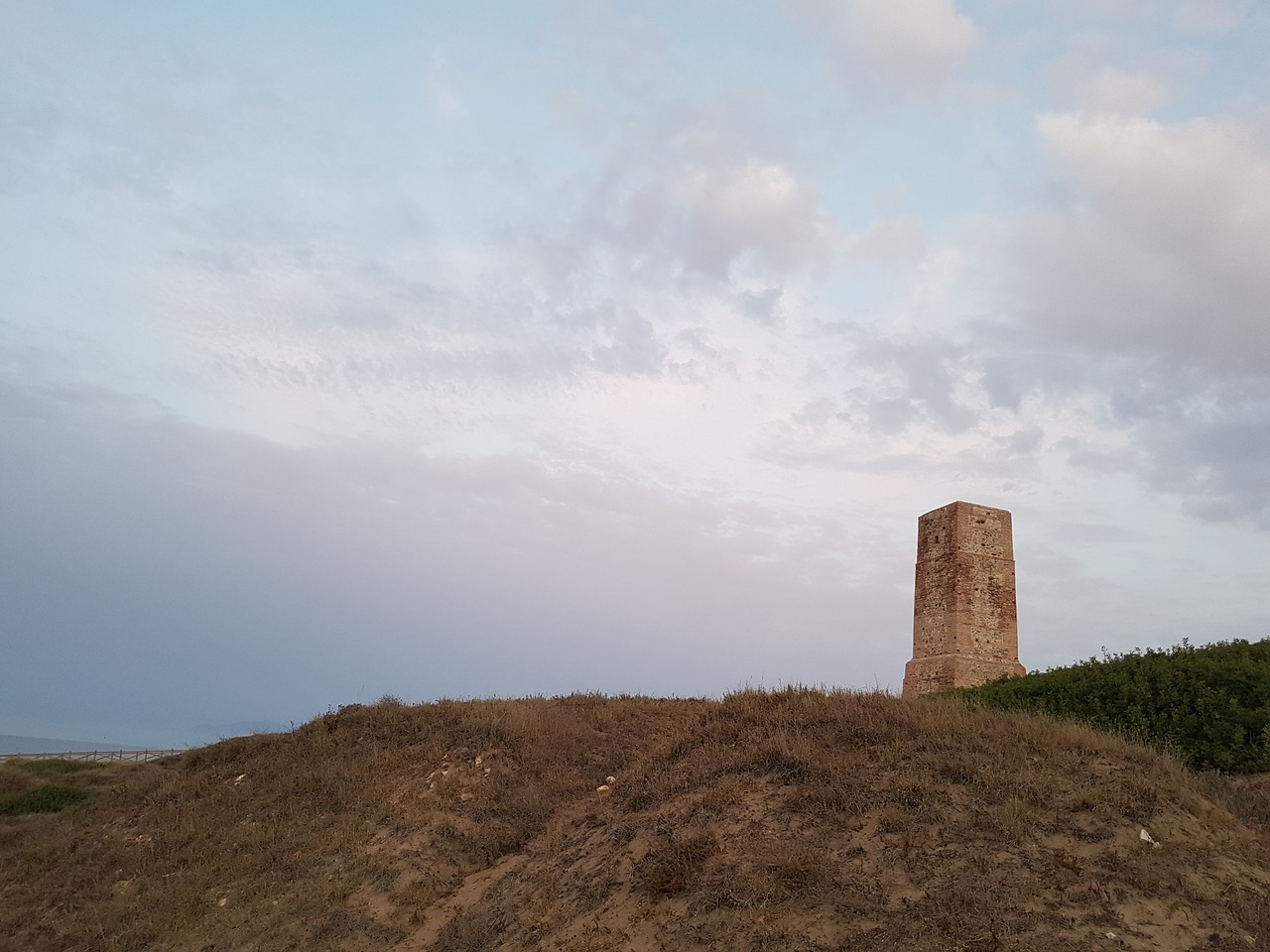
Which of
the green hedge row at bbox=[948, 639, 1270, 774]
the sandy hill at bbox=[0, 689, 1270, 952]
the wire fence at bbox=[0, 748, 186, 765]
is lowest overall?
the wire fence at bbox=[0, 748, 186, 765]

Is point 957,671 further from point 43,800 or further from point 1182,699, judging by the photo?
point 43,800

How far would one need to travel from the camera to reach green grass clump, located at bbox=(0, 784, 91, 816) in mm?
18438

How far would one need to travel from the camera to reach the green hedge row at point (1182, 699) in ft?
31.3

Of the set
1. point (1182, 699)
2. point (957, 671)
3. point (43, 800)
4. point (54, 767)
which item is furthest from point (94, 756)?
point (1182, 699)

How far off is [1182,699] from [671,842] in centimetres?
740

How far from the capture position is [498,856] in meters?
10.3

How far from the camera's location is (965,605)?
19.5 metres

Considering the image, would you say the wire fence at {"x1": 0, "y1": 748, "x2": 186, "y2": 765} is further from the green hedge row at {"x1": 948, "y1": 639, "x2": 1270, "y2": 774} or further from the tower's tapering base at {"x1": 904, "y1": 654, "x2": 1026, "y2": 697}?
the green hedge row at {"x1": 948, "y1": 639, "x2": 1270, "y2": 774}

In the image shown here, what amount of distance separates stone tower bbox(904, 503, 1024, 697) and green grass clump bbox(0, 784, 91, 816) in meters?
20.3

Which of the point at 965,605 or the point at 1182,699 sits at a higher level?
the point at 965,605

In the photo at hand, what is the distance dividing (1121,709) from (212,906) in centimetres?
1255

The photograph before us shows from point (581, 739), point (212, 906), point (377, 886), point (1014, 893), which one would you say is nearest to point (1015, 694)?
point (581, 739)

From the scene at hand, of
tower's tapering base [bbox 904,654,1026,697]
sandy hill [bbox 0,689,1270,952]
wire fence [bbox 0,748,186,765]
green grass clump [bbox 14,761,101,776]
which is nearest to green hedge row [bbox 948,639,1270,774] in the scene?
sandy hill [bbox 0,689,1270,952]

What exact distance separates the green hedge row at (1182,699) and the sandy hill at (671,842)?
1685 millimetres
